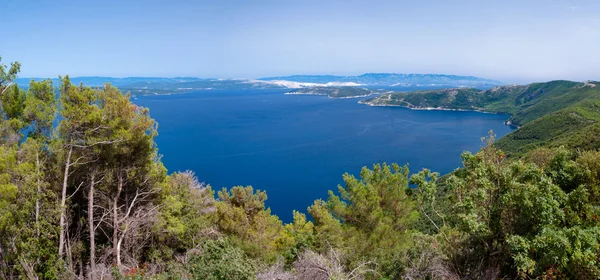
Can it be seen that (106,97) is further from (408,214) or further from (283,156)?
(283,156)

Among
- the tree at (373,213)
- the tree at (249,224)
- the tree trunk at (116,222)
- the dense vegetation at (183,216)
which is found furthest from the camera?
the tree at (373,213)

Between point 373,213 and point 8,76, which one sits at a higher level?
point 8,76

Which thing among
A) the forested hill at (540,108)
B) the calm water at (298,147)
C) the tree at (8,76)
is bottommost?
the calm water at (298,147)

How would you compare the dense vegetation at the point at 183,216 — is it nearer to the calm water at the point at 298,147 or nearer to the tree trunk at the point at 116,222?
the tree trunk at the point at 116,222

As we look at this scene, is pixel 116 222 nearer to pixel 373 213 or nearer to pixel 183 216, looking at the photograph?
pixel 183 216

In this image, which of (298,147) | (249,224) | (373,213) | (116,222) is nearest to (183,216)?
(249,224)

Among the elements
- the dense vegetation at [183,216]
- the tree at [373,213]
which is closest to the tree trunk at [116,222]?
the dense vegetation at [183,216]

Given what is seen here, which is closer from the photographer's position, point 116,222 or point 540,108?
point 116,222
